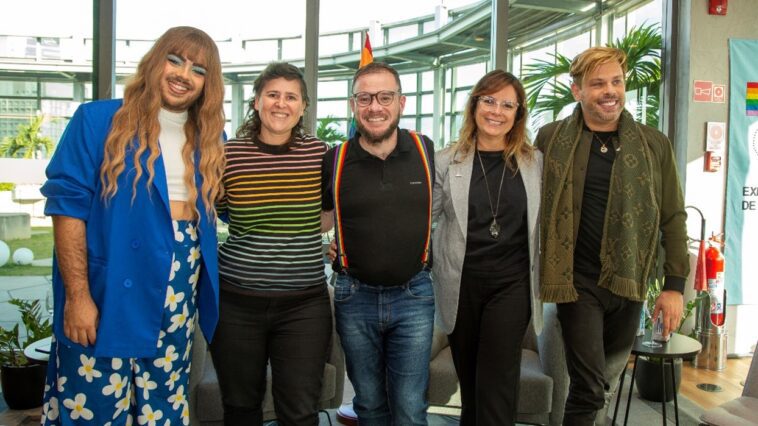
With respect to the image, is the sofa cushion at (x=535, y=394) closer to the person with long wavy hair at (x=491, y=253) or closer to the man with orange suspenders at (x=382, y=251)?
the person with long wavy hair at (x=491, y=253)

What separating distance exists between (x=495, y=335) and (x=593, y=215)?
1.94 feet

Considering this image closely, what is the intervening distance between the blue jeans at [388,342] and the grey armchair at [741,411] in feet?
3.51

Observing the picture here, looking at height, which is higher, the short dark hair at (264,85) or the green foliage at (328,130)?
the green foliage at (328,130)

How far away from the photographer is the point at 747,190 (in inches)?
168

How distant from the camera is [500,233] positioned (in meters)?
1.95

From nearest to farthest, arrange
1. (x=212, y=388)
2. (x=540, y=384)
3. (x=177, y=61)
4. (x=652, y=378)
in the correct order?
(x=177, y=61) < (x=212, y=388) < (x=540, y=384) < (x=652, y=378)

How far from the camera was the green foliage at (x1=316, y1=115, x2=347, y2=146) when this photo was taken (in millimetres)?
3984

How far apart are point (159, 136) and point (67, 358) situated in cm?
67

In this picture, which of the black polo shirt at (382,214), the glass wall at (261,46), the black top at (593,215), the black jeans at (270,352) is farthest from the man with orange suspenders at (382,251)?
the glass wall at (261,46)

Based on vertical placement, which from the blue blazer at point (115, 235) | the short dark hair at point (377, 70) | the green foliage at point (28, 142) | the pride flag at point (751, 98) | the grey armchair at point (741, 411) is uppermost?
the pride flag at point (751, 98)

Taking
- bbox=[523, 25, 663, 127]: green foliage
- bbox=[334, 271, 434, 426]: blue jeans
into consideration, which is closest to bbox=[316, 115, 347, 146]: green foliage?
bbox=[523, 25, 663, 127]: green foliage

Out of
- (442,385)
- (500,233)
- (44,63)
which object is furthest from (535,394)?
(44,63)

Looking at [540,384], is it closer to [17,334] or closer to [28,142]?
[17,334]

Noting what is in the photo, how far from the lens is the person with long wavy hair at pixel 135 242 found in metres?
1.57
